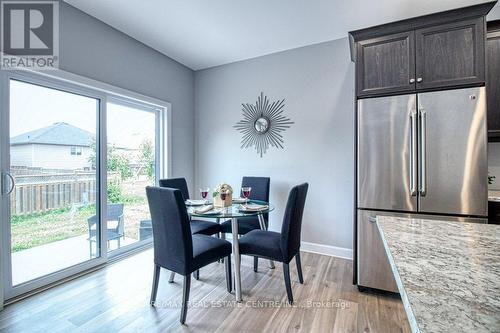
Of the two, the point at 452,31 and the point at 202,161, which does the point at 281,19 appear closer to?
the point at 452,31

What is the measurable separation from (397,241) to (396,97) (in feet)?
5.39

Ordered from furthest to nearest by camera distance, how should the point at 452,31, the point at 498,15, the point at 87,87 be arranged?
the point at 87,87
the point at 498,15
the point at 452,31

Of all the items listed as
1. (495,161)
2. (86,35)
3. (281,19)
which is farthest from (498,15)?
(86,35)

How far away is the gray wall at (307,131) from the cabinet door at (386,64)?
2.39 ft

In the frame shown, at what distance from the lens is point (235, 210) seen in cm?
220

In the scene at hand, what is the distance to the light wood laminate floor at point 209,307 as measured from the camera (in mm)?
1775

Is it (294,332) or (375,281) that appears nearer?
(294,332)

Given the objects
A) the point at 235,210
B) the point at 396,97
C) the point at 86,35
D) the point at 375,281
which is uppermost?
the point at 86,35

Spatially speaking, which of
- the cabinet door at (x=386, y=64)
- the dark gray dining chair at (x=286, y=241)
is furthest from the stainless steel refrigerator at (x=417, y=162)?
the dark gray dining chair at (x=286, y=241)

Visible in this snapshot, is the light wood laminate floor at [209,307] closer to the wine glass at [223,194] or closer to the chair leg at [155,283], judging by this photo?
the chair leg at [155,283]

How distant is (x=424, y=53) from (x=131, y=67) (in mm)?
3156

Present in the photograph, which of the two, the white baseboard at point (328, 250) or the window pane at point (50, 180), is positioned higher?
the window pane at point (50, 180)

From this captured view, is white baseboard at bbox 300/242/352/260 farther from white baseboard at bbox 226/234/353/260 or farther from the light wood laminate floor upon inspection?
the light wood laminate floor

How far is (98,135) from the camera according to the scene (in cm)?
279
